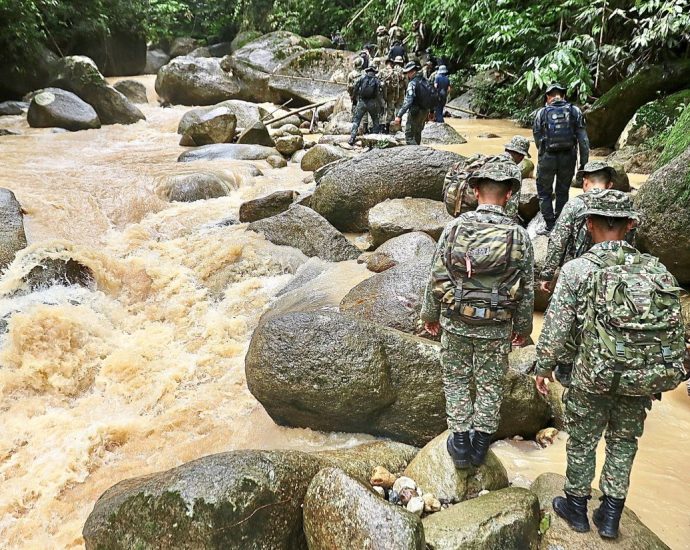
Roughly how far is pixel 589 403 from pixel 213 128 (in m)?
13.4

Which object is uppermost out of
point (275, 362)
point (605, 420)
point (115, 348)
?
point (605, 420)

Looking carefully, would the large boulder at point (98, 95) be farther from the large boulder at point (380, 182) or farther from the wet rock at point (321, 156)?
the large boulder at point (380, 182)

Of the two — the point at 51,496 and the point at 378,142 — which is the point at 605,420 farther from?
the point at 378,142

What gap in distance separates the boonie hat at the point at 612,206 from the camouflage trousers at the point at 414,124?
26.5ft

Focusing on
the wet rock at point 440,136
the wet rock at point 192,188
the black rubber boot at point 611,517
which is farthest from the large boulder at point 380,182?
the black rubber boot at point 611,517

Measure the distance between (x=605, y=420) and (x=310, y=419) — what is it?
2.16 metres

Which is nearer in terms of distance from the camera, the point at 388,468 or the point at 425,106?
the point at 388,468

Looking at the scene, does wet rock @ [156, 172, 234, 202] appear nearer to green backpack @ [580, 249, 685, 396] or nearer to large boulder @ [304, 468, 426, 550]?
large boulder @ [304, 468, 426, 550]

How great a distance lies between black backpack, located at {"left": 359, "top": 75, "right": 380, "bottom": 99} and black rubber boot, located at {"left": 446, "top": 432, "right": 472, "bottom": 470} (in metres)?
10.1

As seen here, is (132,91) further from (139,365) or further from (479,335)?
(479,335)

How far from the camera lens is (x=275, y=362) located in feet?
12.8

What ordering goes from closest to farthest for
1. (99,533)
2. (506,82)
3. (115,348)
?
(99,533) → (115,348) → (506,82)

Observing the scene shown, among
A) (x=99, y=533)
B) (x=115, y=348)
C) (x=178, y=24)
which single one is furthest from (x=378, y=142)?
(x=178, y=24)

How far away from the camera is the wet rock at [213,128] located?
14023 millimetres
